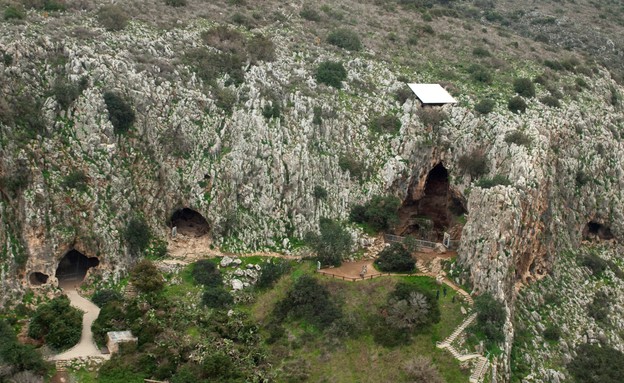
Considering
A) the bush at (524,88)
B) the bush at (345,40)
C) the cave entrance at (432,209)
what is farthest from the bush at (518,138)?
the bush at (345,40)

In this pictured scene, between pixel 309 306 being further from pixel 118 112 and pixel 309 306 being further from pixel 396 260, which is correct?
pixel 118 112

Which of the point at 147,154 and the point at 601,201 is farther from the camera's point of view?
the point at 601,201

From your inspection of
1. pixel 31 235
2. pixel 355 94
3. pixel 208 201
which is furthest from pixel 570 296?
pixel 31 235

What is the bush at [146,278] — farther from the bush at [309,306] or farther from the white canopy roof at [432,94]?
the white canopy roof at [432,94]

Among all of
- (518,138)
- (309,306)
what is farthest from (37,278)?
(518,138)

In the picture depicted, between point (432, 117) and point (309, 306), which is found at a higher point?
point (432, 117)

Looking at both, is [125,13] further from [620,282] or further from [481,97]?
[620,282]

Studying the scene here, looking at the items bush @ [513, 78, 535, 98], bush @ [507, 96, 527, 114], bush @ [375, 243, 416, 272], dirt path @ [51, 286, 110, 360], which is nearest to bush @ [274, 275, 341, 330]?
bush @ [375, 243, 416, 272]
